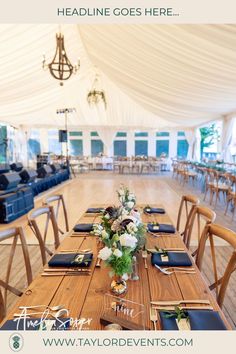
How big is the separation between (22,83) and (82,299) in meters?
7.43

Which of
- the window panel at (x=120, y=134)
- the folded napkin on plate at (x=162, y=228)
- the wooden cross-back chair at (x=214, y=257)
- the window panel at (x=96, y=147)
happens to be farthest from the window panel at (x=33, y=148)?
the wooden cross-back chair at (x=214, y=257)

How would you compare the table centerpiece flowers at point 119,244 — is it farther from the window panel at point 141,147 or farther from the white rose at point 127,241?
the window panel at point 141,147

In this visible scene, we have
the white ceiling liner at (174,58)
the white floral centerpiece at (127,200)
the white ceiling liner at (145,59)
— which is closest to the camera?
the white floral centerpiece at (127,200)

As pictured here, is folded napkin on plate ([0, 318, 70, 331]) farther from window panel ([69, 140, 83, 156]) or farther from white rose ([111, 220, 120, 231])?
window panel ([69, 140, 83, 156])

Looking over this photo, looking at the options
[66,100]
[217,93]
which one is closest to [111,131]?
[66,100]

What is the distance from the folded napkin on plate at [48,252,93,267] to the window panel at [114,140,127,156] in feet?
50.0

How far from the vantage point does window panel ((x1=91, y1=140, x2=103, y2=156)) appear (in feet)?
55.1

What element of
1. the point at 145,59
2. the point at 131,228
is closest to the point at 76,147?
the point at 145,59

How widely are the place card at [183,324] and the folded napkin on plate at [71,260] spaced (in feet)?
2.15

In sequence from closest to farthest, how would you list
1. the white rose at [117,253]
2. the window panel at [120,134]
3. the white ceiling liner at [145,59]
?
the white rose at [117,253]
the white ceiling liner at [145,59]
the window panel at [120,134]

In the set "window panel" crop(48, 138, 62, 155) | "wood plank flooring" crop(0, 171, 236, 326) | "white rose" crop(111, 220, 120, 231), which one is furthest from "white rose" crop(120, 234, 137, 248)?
"window panel" crop(48, 138, 62, 155)

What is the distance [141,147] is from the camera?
1666 centimetres

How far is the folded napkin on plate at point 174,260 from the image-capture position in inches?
59.5
